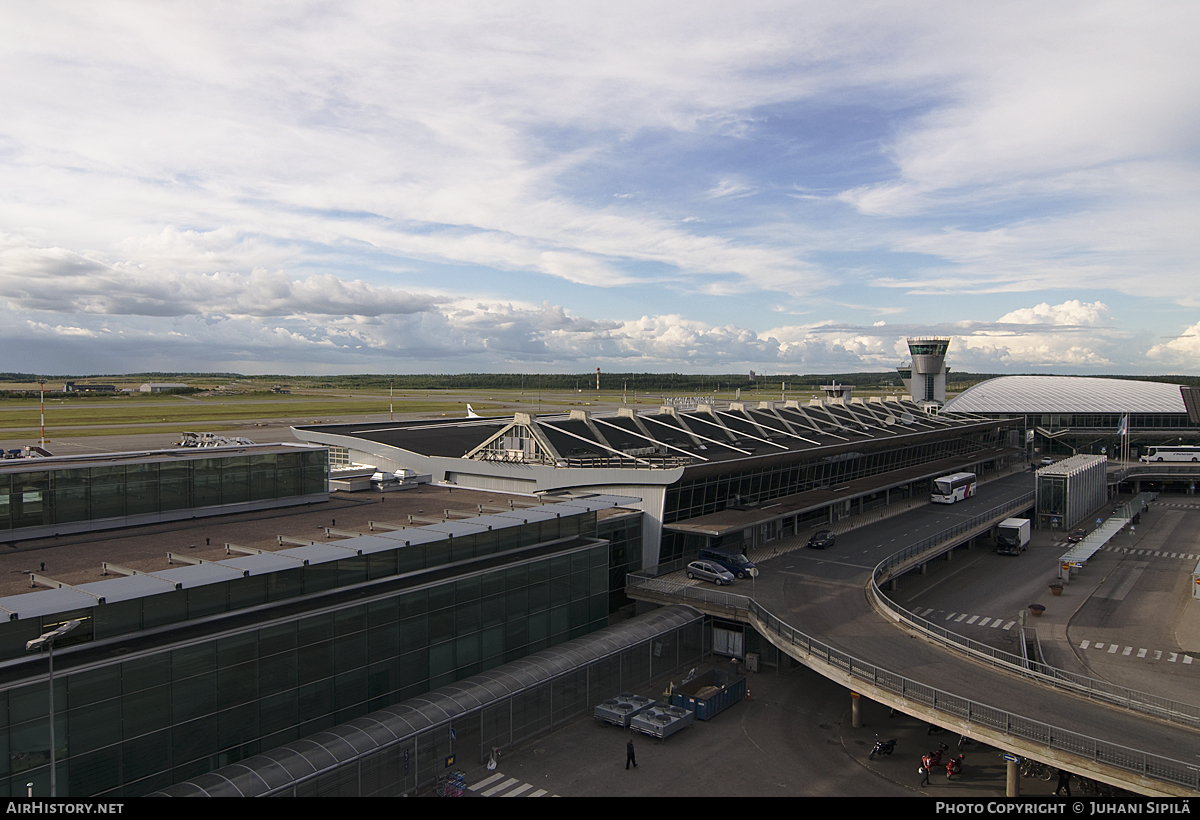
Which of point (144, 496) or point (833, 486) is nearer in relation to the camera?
point (144, 496)

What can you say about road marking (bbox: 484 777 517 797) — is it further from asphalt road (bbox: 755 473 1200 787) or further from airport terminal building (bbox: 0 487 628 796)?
asphalt road (bbox: 755 473 1200 787)

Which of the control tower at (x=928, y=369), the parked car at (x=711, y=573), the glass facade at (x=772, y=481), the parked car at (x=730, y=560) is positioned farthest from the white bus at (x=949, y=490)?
the control tower at (x=928, y=369)

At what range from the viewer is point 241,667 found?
82.6 ft

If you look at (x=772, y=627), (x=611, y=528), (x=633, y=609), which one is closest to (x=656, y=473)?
(x=611, y=528)

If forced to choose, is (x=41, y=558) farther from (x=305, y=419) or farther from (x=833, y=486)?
(x=305, y=419)

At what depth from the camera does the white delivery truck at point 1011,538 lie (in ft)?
222

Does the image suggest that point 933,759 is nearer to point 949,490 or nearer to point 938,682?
point 938,682

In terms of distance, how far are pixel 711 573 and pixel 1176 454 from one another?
376ft

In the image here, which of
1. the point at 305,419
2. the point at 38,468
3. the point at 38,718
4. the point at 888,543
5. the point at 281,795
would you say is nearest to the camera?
the point at 38,718

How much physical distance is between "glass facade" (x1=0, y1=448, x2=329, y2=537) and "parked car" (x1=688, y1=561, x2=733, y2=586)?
81.0 feet

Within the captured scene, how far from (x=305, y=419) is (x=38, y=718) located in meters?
135

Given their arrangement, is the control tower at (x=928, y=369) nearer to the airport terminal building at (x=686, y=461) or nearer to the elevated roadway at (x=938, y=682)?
the airport terminal building at (x=686, y=461)

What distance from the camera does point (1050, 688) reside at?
29.6 meters

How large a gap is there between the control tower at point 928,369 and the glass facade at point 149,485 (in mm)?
139935
